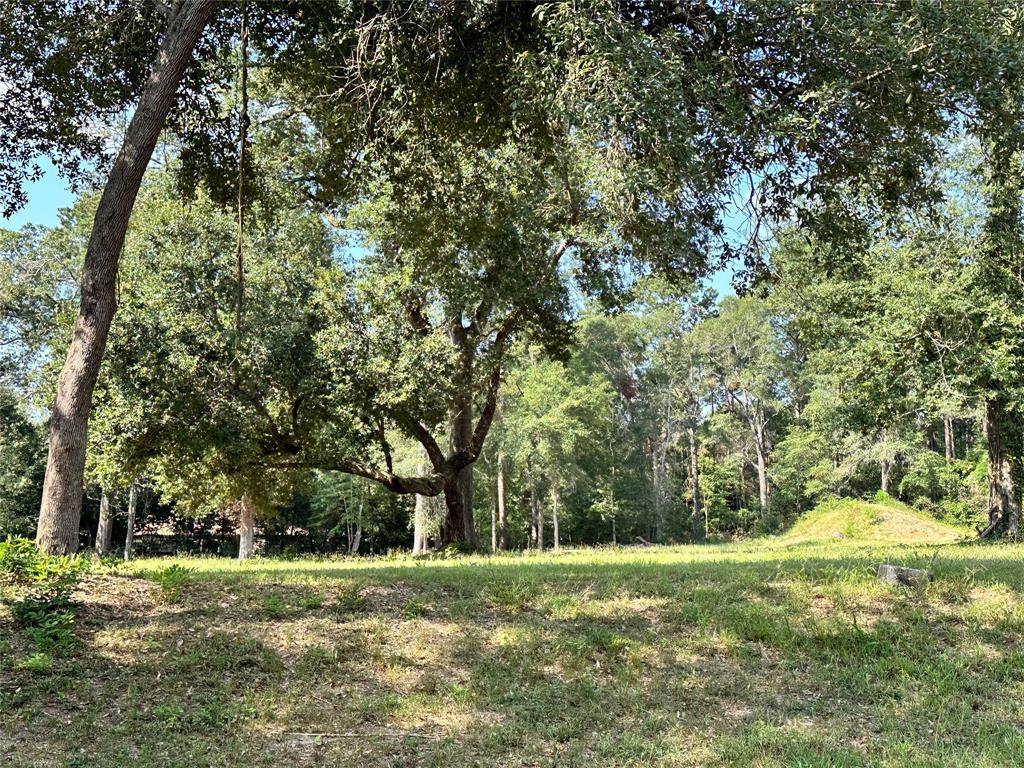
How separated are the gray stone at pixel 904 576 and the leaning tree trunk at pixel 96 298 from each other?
7.77 meters

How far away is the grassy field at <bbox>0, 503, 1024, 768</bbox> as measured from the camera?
14.8ft

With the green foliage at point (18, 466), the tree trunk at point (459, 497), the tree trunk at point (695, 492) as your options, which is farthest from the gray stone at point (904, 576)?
the tree trunk at point (695, 492)

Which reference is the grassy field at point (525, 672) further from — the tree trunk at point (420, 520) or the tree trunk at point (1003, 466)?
the tree trunk at point (420, 520)

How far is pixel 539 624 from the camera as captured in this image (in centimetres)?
650

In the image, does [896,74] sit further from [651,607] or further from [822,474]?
[822,474]

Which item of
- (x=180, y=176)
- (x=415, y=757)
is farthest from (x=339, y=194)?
(x=415, y=757)

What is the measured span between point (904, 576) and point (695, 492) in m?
39.6

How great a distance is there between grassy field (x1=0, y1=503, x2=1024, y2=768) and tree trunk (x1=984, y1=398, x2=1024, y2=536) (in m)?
9.76

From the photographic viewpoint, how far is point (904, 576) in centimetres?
729

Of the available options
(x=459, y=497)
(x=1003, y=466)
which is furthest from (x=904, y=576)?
(x=1003, y=466)

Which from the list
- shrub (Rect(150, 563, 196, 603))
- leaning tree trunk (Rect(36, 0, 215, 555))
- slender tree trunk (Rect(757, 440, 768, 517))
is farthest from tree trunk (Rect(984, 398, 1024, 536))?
slender tree trunk (Rect(757, 440, 768, 517))

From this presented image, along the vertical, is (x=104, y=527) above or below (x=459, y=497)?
below

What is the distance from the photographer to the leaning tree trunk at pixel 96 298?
5953 mm

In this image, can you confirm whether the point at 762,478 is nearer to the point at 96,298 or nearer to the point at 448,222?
the point at 448,222
